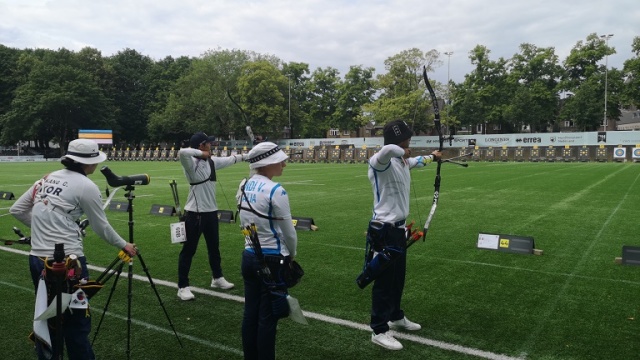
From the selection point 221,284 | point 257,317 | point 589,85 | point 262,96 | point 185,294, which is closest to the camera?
point 257,317

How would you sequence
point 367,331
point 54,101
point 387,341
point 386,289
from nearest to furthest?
point 387,341
point 386,289
point 367,331
point 54,101

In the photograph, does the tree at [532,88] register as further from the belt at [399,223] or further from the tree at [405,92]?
the belt at [399,223]

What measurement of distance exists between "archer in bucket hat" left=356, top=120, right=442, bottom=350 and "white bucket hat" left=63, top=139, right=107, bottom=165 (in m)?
2.50

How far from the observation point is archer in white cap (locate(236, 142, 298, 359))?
346 cm

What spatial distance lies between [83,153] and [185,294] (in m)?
2.99

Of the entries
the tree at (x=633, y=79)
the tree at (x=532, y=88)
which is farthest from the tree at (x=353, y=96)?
the tree at (x=633, y=79)

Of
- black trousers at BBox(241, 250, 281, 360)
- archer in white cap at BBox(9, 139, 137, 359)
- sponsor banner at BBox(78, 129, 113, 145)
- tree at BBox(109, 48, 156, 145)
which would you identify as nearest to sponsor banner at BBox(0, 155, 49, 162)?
sponsor banner at BBox(78, 129, 113, 145)

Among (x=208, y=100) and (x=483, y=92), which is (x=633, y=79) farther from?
(x=208, y=100)

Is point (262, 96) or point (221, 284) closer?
point (221, 284)

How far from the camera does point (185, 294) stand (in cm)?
600

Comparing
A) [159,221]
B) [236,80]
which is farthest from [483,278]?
[236,80]

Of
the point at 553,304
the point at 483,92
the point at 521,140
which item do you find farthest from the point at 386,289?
the point at 483,92

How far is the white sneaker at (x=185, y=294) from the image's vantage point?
5969 mm

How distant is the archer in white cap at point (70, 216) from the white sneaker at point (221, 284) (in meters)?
2.92
